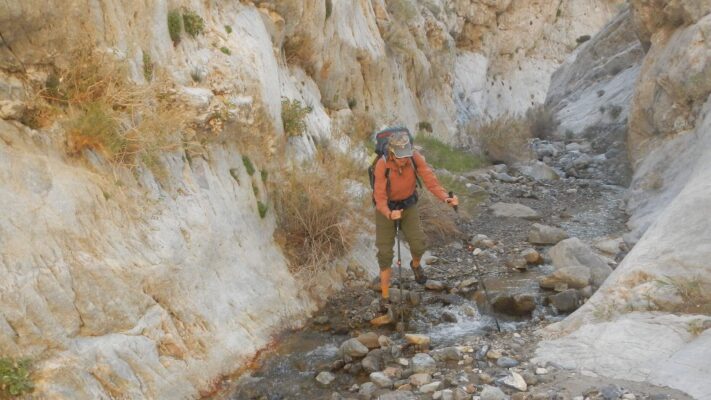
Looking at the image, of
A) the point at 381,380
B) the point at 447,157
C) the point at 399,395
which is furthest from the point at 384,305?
the point at 447,157

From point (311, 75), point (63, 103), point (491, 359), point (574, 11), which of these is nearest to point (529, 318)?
point (491, 359)

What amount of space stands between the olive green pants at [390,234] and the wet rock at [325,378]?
2.35 metres

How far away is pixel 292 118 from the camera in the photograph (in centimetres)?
979

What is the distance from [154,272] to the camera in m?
5.76

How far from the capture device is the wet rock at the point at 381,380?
5762mm

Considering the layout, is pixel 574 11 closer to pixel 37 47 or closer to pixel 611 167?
pixel 611 167

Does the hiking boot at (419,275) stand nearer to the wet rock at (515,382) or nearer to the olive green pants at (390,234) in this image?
the olive green pants at (390,234)

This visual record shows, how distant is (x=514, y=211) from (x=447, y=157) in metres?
4.79

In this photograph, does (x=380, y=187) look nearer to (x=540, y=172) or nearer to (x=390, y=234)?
(x=390, y=234)

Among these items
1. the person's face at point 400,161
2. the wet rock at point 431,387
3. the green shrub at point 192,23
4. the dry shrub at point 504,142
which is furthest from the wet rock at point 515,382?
the dry shrub at point 504,142

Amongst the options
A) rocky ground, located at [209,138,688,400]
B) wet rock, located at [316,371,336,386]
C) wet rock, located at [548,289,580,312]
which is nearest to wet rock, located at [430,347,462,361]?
rocky ground, located at [209,138,688,400]

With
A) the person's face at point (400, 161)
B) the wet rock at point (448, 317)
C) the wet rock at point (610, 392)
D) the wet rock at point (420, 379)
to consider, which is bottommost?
the wet rock at point (448, 317)

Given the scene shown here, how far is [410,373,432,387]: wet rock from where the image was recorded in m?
5.62

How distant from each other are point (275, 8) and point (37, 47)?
6.18 metres
